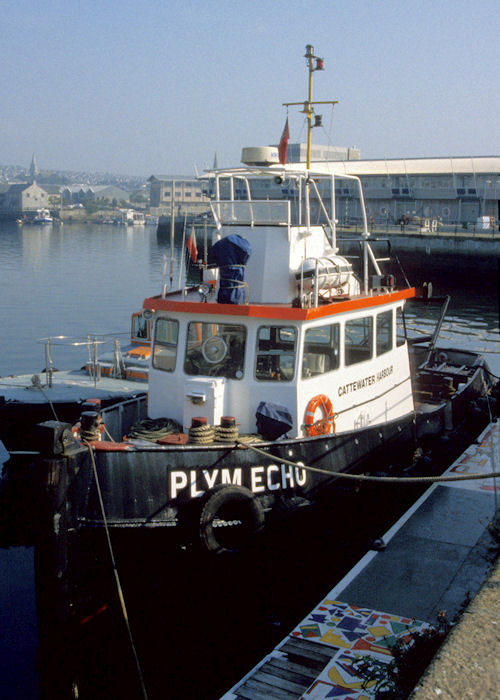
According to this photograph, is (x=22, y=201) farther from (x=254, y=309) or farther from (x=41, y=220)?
(x=254, y=309)

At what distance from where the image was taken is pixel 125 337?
29.0m

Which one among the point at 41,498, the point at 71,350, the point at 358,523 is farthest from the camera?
the point at 71,350

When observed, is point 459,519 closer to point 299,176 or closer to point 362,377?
point 362,377

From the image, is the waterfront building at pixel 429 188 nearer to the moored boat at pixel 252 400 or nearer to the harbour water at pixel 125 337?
the harbour water at pixel 125 337

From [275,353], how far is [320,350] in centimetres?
71

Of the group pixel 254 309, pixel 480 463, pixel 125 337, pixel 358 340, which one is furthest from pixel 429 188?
pixel 254 309

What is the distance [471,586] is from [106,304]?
3197 centimetres

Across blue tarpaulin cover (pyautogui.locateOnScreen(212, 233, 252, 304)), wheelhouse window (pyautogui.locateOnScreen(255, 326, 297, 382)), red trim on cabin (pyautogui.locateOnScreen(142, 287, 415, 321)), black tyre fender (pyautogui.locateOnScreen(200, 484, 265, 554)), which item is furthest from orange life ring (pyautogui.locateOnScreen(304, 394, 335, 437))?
blue tarpaulin cover (pyautogui.locateOnScreen(212, 233, 252, 304))

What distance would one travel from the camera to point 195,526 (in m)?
7.54

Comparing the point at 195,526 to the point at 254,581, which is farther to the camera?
the point at 254,581

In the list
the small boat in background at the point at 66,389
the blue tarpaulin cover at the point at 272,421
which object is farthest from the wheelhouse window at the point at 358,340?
the small boat in background at the point at 66,389

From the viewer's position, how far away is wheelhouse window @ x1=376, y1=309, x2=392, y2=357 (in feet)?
35.9

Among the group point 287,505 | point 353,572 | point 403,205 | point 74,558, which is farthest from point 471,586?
point 403,205

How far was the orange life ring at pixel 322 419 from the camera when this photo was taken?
8.98m
